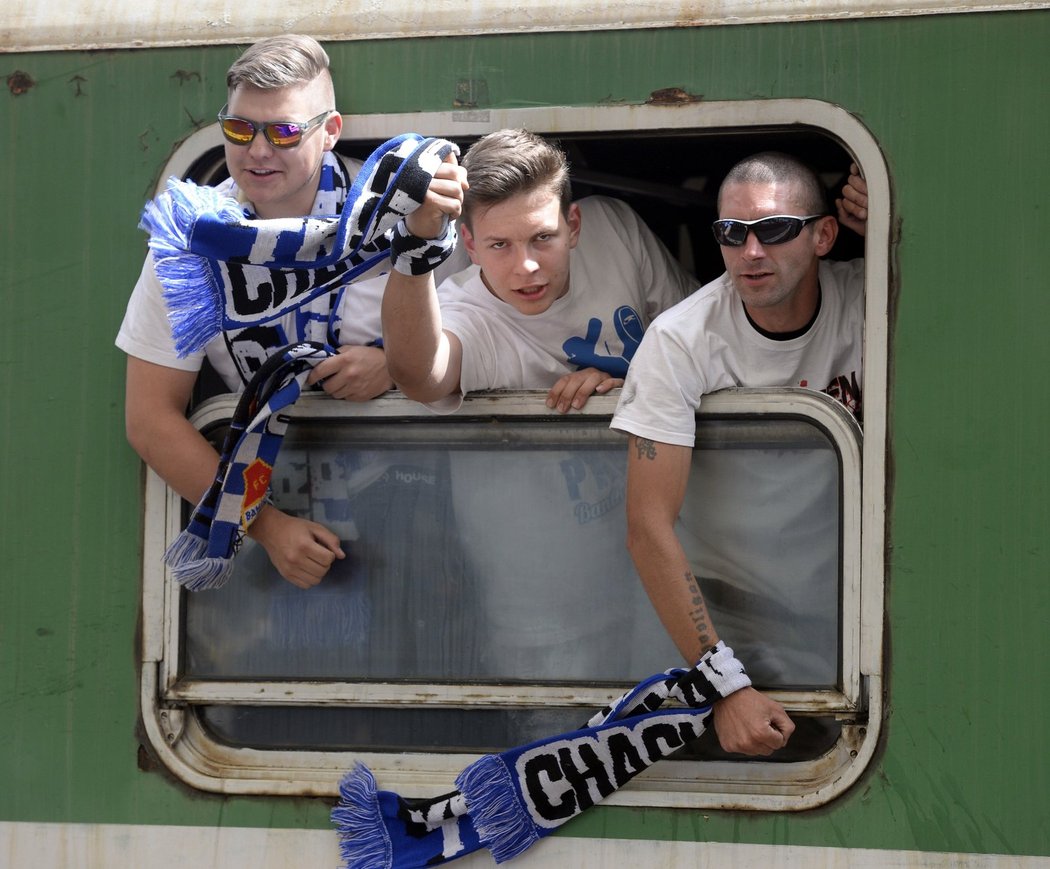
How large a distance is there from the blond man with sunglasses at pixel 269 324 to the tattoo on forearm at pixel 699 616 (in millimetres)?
617

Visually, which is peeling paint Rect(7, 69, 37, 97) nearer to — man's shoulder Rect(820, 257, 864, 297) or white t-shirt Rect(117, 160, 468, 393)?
white t-shirt Rect(117, 160, 468, 393)

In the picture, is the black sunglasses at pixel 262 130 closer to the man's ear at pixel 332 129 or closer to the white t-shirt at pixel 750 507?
the man's ear at pixel 332 129

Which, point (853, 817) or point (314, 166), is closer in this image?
point (853, 817)

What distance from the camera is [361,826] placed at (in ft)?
6.93

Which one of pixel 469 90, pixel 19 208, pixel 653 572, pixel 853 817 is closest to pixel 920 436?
pixel 653 572

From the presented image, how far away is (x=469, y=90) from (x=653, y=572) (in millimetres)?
888

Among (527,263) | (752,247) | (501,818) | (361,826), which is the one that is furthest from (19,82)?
(501,818)

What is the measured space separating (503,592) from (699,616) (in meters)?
0.35

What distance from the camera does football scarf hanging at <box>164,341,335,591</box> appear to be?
7.02 ft

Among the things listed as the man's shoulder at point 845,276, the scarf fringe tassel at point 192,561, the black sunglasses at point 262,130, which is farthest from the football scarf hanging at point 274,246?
the man's shoulder at point 845,276

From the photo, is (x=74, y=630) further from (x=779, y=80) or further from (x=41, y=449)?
(x=779, y=80)

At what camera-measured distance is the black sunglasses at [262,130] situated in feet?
6.96

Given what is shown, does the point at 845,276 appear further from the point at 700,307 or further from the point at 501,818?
the point at 501,818

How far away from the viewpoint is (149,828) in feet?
7.20
